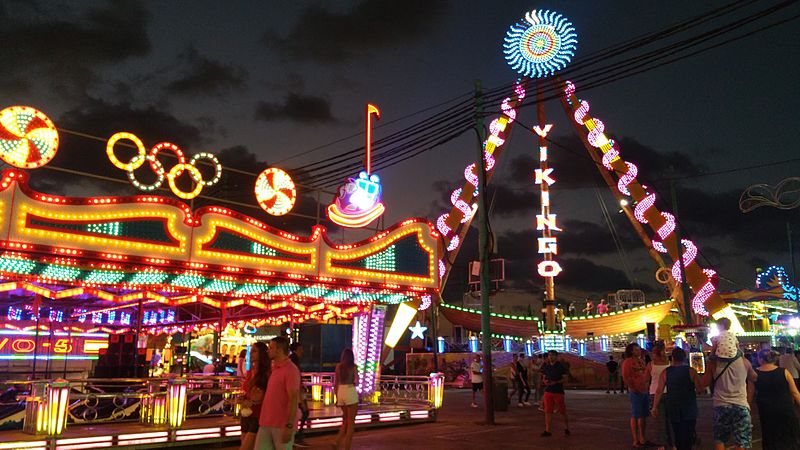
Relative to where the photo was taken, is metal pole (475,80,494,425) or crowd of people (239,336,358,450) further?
metal pole (475,80,494,425)

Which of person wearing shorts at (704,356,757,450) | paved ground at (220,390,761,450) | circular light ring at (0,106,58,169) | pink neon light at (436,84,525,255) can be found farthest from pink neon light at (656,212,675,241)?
circular light ring at (0,106,58,169)

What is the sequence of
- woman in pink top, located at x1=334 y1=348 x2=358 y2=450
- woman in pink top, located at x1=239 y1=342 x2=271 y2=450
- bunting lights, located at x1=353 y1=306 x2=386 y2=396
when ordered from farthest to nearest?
bunting lights, located at x1=353 y1=306 x2=386 y2=396 → woman in pink top, located at x1=334 y1=348 x2=358 y2=450 → woman in pink top, located at x1=239 y1=342 x2=271 y2=450

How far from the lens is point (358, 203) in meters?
17.3

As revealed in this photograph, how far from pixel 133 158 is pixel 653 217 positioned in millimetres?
33798

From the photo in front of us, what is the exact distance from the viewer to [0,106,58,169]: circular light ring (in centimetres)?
1163

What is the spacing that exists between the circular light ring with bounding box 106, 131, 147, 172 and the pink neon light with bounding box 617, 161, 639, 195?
33.9 m

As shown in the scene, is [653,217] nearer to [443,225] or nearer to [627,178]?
[627,178]

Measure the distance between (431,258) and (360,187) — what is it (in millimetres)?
2948

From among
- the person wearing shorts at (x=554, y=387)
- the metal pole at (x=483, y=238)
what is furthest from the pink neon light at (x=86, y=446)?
the metal pole at (x=483, y=238)

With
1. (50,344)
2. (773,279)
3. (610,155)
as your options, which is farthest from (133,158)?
(773,279)

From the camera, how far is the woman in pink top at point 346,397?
10.2 metres

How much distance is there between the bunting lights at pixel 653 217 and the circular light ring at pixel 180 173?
27814mm

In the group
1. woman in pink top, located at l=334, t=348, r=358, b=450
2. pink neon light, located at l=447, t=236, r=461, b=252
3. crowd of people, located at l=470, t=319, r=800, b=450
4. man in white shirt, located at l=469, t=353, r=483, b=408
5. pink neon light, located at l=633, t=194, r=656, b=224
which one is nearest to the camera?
crowd of people, located at l=470, t=319, r=800, b=450

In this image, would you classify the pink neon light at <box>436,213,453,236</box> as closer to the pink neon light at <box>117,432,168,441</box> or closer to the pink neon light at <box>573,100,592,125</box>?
the pink neon light at <box>573,100,592,125</box>
